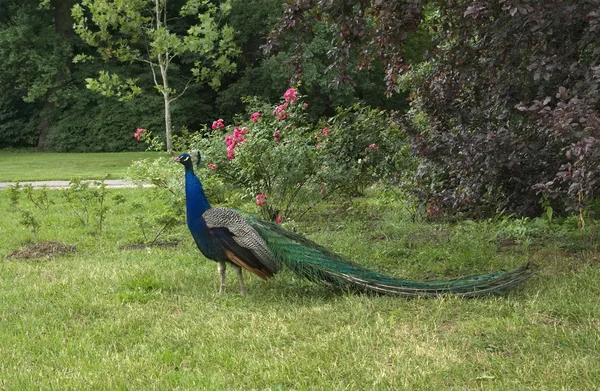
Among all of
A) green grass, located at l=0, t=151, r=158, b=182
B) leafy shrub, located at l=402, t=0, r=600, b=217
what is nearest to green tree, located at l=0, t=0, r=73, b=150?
green grass, located at l=0, t=151, r=158, b=182

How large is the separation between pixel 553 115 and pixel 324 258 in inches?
80.2

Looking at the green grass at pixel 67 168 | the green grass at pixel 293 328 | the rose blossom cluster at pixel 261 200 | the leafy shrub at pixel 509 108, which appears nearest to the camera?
the green grass at pixel 293 328

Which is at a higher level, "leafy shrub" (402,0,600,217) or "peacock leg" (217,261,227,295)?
"leafy shrub" (402,0,600,217)

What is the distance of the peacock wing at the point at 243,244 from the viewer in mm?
5512

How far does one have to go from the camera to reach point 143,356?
4.35m

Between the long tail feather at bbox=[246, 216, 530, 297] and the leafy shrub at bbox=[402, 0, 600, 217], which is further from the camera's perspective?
the long tail feather at bbox=[246, 216, 530, 297]

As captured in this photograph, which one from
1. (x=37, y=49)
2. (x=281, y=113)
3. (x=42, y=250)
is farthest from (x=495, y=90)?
(x=37, y=49)

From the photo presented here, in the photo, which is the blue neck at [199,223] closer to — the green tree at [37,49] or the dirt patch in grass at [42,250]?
the dirt patch in grass at [42,250]

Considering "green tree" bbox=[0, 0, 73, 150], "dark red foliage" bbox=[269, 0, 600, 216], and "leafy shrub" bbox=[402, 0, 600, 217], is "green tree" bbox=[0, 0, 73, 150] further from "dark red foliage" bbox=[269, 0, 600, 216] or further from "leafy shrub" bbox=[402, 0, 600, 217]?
"dark red foliage" bbox=[269, 0, 600, 216]

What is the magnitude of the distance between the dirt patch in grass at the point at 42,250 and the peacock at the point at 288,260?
9.57 ft

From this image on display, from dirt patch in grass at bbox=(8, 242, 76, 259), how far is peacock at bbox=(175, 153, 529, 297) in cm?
292

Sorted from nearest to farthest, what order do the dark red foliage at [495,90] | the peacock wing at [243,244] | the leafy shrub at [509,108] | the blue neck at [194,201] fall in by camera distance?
1. the leafy shrub at [509,108]
2. the dark red foliage at [495,90]
3. the peacock wing at [243,244]
4. the blue neck at [194,201]

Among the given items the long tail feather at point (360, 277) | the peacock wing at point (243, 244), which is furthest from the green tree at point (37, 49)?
the long tail feather at point (360, 277)

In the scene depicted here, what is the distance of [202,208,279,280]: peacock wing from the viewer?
551 centimetres
